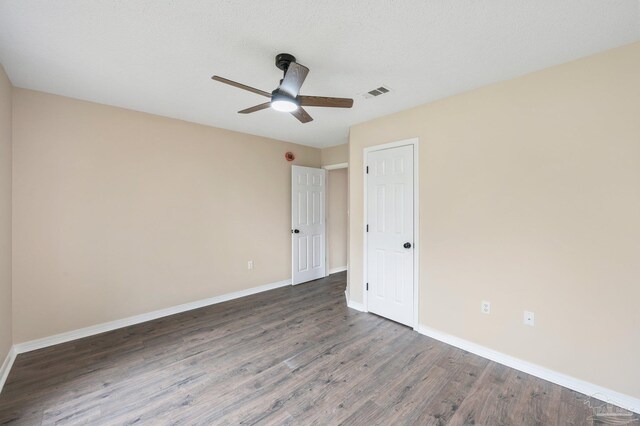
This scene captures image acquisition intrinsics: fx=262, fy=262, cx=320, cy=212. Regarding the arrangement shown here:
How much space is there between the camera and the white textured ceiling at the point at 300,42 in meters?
1.53

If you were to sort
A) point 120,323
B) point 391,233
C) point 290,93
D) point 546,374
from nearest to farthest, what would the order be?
1. point 290,93
2. point 546,374
3. point 120,323
4. point 391,233

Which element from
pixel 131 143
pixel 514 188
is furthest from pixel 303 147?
pixel 514 188

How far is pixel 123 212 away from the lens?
3.06 meters

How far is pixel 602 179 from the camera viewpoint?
191 cm

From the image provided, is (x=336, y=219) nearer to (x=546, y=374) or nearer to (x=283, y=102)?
(x=283, y=102)

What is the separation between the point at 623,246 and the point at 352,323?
8.05ft

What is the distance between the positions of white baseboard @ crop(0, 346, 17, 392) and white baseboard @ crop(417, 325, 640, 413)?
12.4 feet

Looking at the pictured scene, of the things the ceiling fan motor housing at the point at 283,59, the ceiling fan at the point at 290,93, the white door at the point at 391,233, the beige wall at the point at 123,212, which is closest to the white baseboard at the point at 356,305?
the white door at the point at 391,233

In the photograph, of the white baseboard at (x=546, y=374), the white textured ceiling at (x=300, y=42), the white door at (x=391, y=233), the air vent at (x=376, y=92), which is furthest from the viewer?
the white door at (x=391, y=233)

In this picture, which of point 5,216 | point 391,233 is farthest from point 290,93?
point 5,216

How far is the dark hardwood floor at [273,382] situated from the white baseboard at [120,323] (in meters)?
0.10

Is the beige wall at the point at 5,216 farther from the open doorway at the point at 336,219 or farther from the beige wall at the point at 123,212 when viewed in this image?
the open doorway at the point at 336,219

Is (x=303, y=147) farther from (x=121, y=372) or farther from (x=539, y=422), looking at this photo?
(x=539, y=422)

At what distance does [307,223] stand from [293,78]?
10.5 ft
